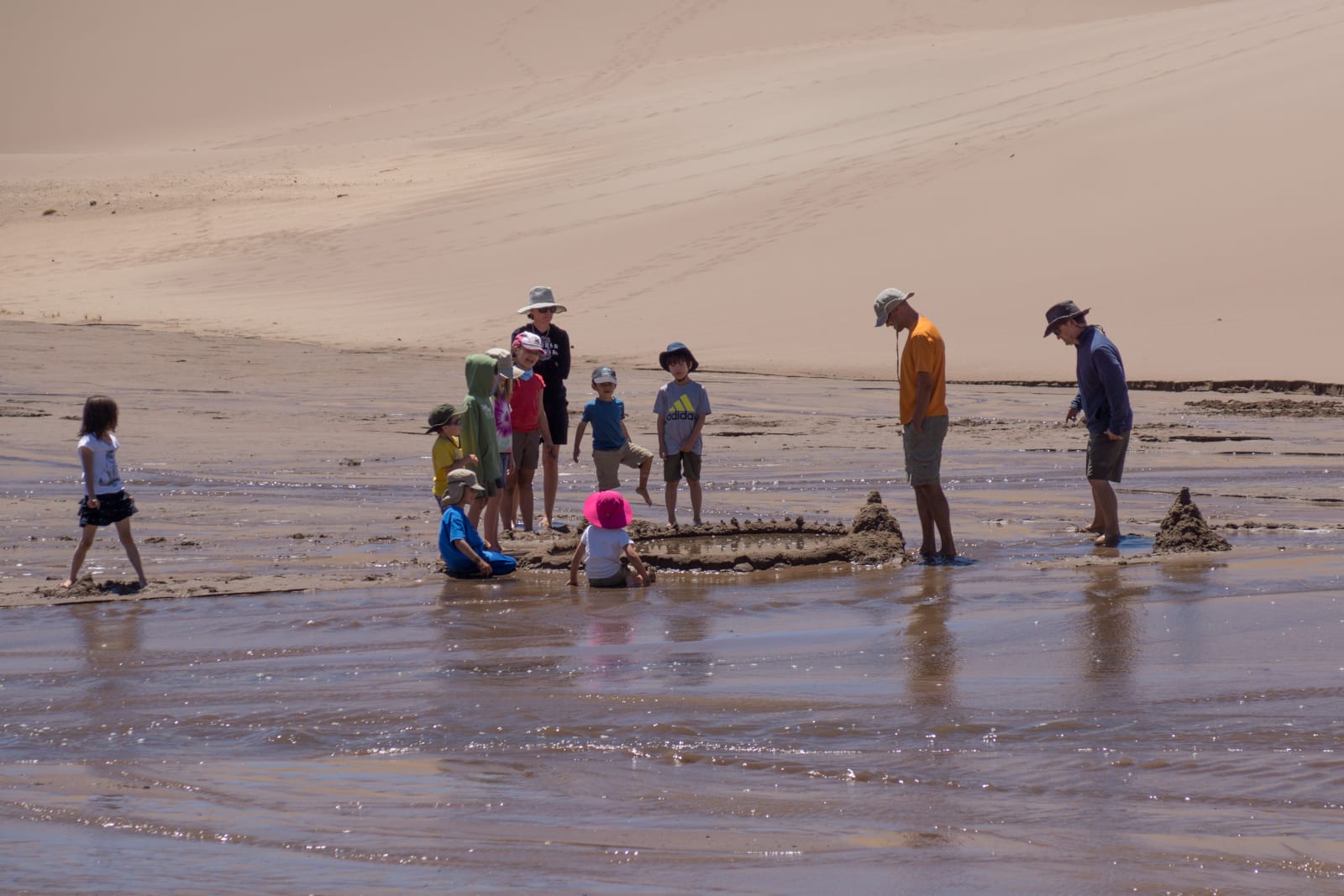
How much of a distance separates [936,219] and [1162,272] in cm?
536

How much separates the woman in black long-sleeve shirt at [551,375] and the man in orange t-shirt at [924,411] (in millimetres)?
2436

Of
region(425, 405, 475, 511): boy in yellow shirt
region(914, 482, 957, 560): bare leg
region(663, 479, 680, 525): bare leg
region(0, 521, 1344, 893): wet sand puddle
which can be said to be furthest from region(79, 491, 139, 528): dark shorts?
region(914, 482, 957, 560): bare leg

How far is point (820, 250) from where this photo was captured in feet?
89.7

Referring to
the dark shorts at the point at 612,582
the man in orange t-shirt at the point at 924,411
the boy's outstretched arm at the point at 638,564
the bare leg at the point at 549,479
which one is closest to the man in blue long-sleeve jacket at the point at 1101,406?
the man in orange t-shirt at the point at 924,411

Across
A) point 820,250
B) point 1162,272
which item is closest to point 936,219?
point 820,250

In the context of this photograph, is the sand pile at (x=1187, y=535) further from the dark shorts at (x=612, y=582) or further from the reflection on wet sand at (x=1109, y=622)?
the dark shorts at (x=612, y=582)

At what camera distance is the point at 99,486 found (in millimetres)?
8258

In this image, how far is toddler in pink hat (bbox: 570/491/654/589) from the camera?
8023 mm

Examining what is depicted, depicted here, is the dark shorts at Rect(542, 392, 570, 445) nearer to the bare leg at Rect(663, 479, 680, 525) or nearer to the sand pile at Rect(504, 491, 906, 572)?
the bare leg at Rect(663, 479, 680, 525)

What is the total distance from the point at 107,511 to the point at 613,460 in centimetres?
319

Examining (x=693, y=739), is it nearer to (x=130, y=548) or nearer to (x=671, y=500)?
(x=130, y=548)

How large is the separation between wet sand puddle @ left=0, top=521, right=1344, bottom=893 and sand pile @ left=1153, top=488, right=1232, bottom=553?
793 millimetres

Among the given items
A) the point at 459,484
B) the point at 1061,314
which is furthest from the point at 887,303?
the point at 459,484

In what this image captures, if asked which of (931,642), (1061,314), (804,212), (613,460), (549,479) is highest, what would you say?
(804,212)
